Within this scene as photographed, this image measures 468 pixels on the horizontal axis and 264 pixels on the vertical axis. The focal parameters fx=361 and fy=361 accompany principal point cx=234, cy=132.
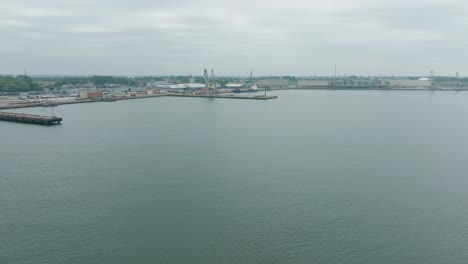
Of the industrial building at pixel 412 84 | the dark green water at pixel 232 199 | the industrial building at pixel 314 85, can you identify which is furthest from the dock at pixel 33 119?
the industrial building at pixel 412 84

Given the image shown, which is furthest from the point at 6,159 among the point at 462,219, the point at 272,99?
the point at 272,99

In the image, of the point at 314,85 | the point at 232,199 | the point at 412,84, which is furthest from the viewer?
the point at 314,85

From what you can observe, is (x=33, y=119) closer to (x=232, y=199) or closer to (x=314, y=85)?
(x=232, y=199)

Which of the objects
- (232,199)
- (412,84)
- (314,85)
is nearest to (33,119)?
(232,199)

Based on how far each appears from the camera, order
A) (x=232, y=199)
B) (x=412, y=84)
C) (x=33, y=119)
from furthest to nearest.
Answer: (x=412, y=84), (x=33, y=119), (x=232, y=199)

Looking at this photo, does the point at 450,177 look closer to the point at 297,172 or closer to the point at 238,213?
the point at 297,172

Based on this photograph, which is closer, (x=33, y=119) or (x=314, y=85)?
(x=33, y=119)

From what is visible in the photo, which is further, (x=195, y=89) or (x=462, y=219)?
(x=195, y=89)

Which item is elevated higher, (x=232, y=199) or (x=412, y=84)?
(x=412, y=84)

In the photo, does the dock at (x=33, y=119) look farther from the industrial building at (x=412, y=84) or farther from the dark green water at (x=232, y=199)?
the industrial building at (x=412, y=84)
